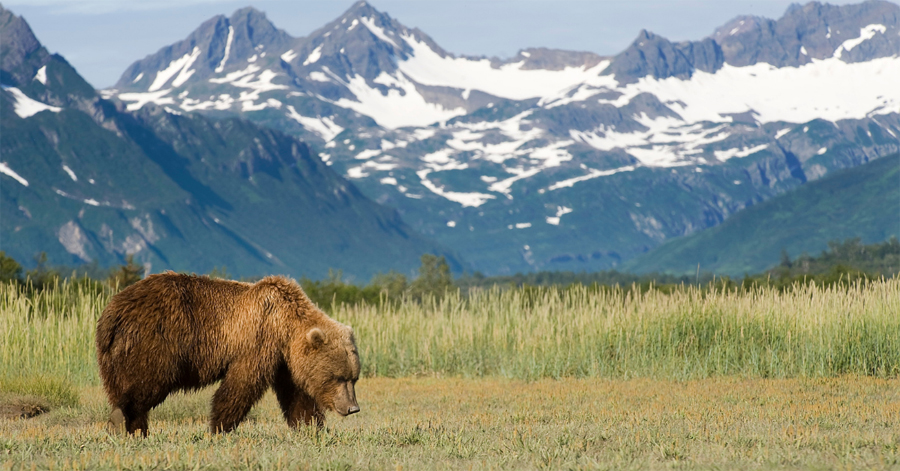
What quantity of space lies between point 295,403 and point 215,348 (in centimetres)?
88

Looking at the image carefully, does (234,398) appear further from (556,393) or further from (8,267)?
(8,267)

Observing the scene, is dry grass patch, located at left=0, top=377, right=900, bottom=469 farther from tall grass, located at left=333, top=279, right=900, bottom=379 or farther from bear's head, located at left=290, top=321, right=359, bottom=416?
tall grass, located at left=333, top=279, right=900, bottom=379

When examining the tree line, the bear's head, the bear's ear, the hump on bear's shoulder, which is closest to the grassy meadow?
the bear's head

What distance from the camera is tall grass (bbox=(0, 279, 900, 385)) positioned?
14992mm

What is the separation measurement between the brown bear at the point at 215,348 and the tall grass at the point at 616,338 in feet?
23.0

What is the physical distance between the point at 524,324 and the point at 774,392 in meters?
5.77

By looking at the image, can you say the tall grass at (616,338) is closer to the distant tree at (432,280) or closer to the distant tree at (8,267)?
the distant tree at (8,267)

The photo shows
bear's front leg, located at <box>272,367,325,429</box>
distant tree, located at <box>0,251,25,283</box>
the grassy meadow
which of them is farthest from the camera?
distant tree, located at <box>0,251,25,283</box>

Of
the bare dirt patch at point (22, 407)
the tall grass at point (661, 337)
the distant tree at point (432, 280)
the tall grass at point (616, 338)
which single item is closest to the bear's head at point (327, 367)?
the bare dirt patch at point (22, 407)

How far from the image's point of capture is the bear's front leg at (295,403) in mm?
8336

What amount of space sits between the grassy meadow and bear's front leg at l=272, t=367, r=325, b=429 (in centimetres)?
28

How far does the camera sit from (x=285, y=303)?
8.22m

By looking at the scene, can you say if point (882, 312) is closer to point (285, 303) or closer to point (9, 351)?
point (285, 303)

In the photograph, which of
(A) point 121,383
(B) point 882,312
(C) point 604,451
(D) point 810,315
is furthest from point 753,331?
(A) point 121,383
